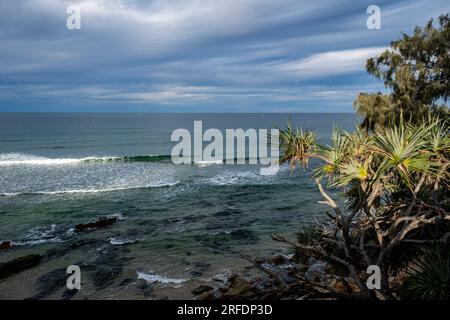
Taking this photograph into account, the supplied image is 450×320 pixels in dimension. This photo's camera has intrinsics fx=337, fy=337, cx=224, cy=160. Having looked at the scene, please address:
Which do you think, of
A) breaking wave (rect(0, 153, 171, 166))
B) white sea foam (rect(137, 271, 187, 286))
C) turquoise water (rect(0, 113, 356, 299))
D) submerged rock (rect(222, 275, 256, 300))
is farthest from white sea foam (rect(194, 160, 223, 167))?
submerged rock (rect(222, 275, 256, 300))

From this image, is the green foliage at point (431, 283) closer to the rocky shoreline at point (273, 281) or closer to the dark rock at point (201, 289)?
the rocky shoreline at point (273, 281)

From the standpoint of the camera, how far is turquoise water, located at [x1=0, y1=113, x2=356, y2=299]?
45.0 feet

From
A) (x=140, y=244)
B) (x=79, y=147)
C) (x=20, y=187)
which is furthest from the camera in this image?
(x=79, y=147)

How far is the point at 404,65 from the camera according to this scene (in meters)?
17.8

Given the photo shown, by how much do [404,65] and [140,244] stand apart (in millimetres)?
16753

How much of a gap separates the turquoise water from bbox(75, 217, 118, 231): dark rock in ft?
1.74

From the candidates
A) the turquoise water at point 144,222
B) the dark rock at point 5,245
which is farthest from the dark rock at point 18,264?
the dark rock at point 5,245

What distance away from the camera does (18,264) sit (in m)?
14.6

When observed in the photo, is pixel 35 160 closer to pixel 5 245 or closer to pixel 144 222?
pixel 144 222

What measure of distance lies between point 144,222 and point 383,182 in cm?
1648

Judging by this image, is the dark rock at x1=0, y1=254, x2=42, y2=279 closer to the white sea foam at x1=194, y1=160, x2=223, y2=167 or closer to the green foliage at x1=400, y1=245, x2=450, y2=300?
the green foliage at x1=400, y1=245, x2=450, y2=300
